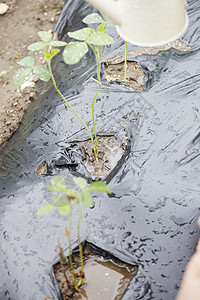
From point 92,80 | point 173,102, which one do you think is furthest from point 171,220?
point 92,80

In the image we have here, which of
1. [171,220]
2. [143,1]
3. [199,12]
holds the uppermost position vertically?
[143,1]

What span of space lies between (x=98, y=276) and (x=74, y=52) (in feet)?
2.55

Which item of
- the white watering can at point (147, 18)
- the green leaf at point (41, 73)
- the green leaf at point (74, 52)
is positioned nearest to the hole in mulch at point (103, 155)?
the green leaf at point (41, 73)

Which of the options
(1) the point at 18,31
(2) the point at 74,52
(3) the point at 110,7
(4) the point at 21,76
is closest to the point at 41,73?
(4) the point at 21,76

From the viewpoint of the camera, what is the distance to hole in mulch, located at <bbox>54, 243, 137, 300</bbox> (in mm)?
1144

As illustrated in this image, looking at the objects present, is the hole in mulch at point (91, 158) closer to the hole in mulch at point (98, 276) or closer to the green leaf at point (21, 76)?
the hole in mulch at point (98, 276)

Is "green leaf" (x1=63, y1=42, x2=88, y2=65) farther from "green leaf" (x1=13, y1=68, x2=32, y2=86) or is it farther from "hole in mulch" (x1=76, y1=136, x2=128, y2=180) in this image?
"hole in mulch" (x1=76, y1=136, x2=128, y2=180)

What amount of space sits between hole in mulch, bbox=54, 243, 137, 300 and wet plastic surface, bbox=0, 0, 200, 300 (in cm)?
3

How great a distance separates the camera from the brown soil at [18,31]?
7.25ft

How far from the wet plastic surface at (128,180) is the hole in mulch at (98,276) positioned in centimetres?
3

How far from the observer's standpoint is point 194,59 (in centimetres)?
173

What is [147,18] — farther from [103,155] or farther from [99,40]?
[103,155]

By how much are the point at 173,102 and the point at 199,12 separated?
2.31 ft

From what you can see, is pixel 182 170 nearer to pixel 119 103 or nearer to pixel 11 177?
pixel 119 103
